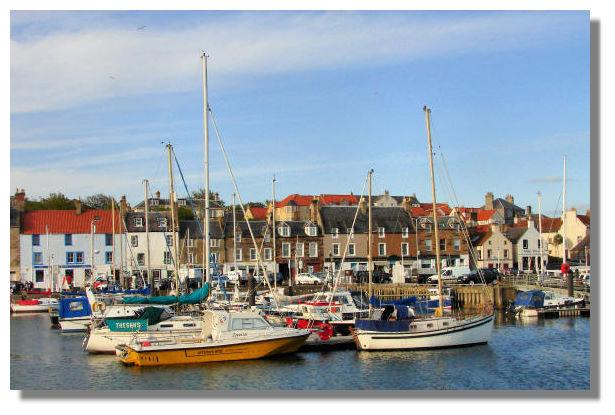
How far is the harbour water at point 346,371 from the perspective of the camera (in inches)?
819

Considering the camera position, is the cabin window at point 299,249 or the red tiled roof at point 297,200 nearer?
the cabin window at point 299,249

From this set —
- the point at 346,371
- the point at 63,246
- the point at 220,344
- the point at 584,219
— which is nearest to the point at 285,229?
the point at 63,246

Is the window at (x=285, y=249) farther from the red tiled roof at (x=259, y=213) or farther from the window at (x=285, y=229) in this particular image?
the red tiled roof at (x=259, y=213)

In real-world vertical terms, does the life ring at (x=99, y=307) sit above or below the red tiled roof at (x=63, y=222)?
below

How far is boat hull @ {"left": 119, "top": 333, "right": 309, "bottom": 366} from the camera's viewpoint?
23.5 meters

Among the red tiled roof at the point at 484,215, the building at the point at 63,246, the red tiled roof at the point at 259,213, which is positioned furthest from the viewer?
the red tiled roof at the point at 484,215

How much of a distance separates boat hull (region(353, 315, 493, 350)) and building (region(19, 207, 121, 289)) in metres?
29.2

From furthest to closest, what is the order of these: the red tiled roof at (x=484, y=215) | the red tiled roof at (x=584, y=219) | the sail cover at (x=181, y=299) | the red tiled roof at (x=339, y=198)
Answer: the red tiled roof at (x=339, y=198) < the red tiled roof at (x=484, y=215) < the red tiled roof at (x=584, y=219) < the sail cover at (x=181, y=299)

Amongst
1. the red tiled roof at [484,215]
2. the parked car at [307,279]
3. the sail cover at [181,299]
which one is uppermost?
the red tiled roof at [484,215]

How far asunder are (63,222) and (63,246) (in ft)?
5.17

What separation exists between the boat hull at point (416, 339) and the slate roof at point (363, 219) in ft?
100

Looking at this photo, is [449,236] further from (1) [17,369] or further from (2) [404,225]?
(1) [17,369]

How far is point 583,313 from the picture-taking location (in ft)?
128

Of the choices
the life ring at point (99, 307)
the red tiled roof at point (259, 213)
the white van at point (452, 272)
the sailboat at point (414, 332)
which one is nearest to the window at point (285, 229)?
the white van at point (452, 272)
